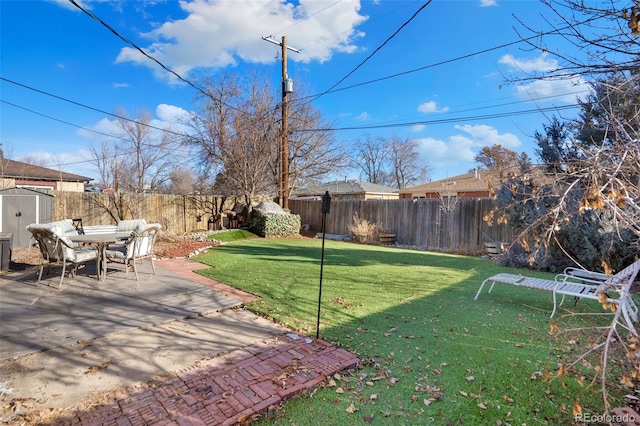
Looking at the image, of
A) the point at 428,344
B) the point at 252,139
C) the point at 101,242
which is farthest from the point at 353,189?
the point at 428,344

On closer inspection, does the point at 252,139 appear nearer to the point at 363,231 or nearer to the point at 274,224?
the point at 274,224

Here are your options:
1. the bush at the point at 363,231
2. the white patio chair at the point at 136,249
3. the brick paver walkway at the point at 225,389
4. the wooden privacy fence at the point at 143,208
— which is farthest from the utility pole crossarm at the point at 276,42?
the brick paver walkway at the point at 225,389

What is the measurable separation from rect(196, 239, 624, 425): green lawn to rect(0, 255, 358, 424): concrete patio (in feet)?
0.91

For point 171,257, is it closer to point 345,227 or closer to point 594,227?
point 345,227

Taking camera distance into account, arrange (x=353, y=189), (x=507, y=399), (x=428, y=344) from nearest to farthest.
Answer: (x=507, y=399)
(x=428, y=344)
(x=353, y=189)

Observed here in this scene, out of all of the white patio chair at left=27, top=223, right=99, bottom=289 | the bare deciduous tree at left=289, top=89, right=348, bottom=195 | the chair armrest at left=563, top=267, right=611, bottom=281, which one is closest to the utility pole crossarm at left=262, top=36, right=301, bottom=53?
the bare deciduous tree at left=289, top=89, right=348, bottom=195

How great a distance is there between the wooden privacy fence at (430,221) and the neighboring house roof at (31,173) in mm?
14785

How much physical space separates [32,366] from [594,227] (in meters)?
9.44

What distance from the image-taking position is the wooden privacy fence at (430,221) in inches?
428

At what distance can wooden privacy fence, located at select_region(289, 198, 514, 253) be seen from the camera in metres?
10.9

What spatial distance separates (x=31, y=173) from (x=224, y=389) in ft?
71.7

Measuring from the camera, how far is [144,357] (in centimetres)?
284

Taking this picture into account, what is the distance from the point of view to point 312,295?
15.9 ft

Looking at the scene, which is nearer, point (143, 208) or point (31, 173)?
point (143, 208)
